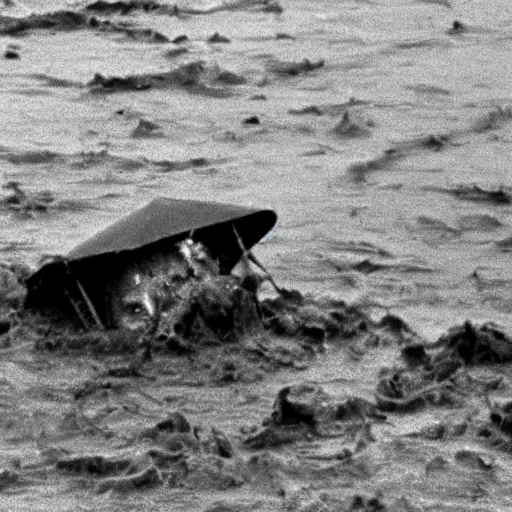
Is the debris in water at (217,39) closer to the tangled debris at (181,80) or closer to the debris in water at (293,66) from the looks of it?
the debris in water at (293,66)

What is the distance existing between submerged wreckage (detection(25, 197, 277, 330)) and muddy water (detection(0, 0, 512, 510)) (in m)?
0.59

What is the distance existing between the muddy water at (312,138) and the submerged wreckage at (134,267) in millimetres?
592

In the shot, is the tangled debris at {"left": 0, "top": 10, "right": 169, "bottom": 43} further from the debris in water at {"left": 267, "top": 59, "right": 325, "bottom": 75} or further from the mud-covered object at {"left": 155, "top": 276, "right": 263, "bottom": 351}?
the mud-covered object at {"left": 155, "top": 276, "right": 263, "bottom": 351}

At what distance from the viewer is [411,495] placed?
5.85m

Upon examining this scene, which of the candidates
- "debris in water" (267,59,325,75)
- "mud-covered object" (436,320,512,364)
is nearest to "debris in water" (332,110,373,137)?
"debris in water" (267,59,325,75)

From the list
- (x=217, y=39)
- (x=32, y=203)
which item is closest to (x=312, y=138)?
(x=32, y=203)

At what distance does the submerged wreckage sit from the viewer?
276 inches

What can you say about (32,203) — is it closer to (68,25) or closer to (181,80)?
(181,80)

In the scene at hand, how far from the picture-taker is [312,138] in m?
9.78

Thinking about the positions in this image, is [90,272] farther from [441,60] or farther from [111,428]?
[441,60]

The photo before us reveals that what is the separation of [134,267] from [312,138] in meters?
2.84

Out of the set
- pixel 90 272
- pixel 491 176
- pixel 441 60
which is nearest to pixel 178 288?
pixel 90 272

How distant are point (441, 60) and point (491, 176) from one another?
2.33m

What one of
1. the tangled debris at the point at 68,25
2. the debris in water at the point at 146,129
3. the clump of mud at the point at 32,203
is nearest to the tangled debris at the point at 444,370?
the clump of mud at the point at 32,203
